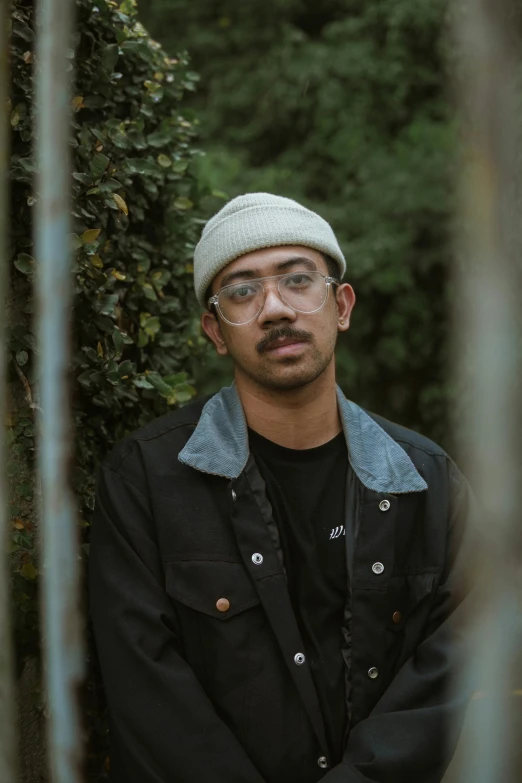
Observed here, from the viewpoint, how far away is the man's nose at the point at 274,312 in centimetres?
215

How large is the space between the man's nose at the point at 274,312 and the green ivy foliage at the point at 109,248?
382 millimetres

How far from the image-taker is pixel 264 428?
2.24m

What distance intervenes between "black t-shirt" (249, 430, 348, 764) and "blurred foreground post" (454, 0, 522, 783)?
1.32 m

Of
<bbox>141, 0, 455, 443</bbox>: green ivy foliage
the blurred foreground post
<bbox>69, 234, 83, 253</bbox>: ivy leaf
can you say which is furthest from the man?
<bbox>141, 0, 455, 443</bbox>: green ivy foliage

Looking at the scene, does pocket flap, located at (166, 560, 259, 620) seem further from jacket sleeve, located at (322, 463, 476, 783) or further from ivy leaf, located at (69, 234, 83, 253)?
ivy leaf, located at (69, 234, 83, 253)

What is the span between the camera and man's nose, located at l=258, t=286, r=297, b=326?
7.06 feet

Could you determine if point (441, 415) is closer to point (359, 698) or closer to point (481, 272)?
point (359, 698)

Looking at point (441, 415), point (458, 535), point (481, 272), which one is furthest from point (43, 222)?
point (441, 415)

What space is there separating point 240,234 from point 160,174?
1.77 feet

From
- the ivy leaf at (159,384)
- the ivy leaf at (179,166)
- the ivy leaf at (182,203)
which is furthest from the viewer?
the ivy leaf at (182,203)

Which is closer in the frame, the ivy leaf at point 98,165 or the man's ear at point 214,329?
the ivy leaf at point 98,165

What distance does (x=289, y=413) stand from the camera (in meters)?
2.23

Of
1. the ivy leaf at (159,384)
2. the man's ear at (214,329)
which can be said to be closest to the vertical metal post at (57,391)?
the man's ear at (214,329)

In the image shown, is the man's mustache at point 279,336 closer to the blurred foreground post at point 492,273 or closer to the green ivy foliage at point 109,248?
the green ivy foliage at point 109,248
